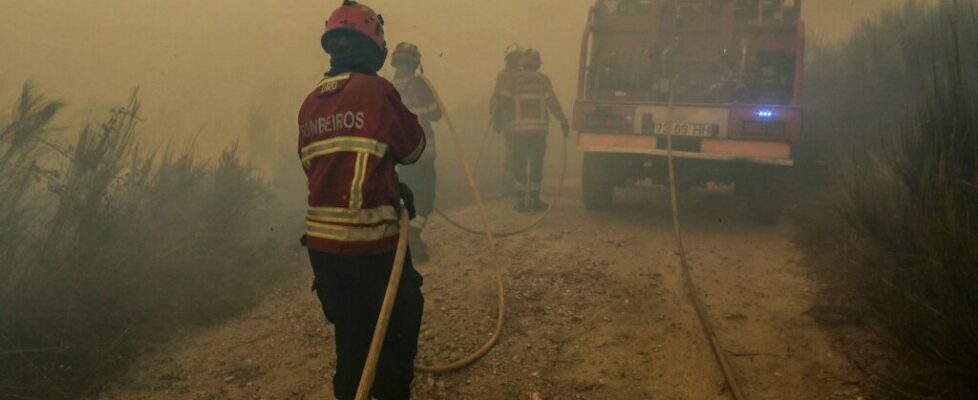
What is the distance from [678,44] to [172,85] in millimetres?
15817

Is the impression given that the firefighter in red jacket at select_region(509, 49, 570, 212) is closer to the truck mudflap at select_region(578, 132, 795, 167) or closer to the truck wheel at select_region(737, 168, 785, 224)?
the truck mudflap at select_region(578, 132, 795, 167)

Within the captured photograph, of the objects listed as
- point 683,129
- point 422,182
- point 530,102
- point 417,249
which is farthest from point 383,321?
point 530,102

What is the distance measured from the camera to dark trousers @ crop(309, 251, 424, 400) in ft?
8.16

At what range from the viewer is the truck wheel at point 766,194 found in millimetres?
6652

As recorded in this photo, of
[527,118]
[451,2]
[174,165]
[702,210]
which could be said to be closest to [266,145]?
[174,165]

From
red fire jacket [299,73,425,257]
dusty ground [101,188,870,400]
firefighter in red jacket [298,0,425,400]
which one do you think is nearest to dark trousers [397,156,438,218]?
dusty ground [101,188,870,400]

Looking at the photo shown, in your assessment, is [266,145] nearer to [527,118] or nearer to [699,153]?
[527,118]

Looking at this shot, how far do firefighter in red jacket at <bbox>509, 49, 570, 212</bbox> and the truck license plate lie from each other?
1.77 metres

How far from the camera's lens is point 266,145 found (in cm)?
1092

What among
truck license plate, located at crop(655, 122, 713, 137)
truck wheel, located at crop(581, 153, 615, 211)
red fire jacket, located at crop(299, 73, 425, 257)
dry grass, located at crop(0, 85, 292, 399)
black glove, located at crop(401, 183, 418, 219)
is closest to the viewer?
red fire jacket, located at crop(299, 73, 425, 257)

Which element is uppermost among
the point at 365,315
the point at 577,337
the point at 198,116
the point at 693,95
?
the point at 693,95

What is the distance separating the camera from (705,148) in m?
6.68

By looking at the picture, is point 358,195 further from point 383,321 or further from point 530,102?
point 530,102

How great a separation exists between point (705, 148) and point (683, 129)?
1.09 feet
